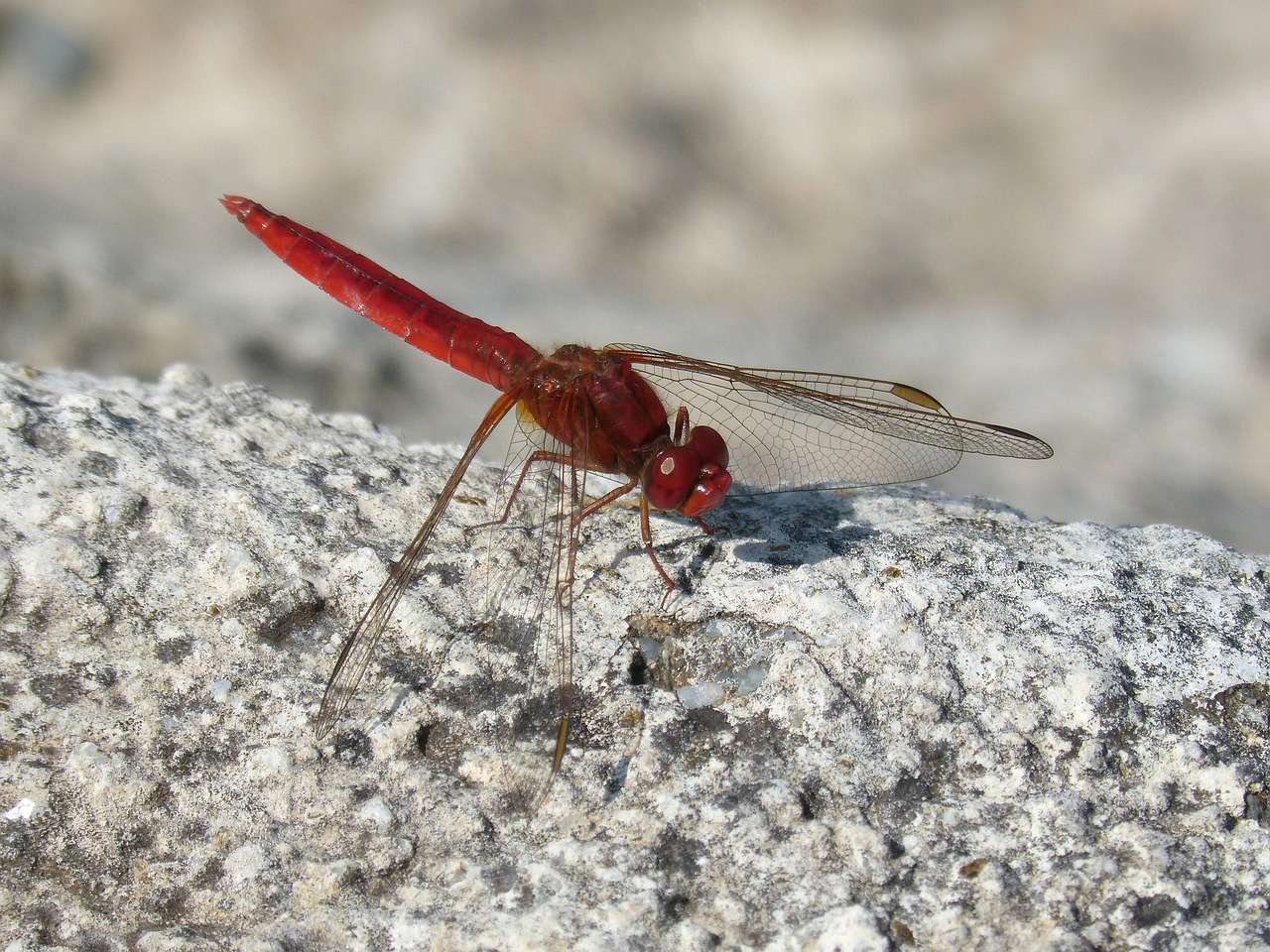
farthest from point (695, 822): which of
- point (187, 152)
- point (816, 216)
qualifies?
point (187, 152)

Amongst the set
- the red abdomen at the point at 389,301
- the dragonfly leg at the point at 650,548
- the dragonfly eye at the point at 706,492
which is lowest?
the dragonfly leg at the point at 650,548

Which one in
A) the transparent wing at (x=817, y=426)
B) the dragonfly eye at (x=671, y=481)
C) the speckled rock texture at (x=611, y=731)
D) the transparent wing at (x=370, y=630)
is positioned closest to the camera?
the speckled rock texture at (x=611, y=731)

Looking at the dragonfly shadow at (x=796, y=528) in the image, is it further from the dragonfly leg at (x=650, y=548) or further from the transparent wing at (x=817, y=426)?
the dragonfly leg at (x=650, y=548)

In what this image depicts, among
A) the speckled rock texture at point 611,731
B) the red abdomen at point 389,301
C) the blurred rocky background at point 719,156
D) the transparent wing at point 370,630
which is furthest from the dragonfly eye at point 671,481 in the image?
the blurred rocky background at point 719,156

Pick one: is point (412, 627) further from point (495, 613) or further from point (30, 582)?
point (30, 582)

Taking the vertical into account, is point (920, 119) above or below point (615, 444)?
above

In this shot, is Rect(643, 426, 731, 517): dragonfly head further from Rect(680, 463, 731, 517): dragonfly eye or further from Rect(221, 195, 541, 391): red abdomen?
Rect(221, 195, 541, 391): red abdomen

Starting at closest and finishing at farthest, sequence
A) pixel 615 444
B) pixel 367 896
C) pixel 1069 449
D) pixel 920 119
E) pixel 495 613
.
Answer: pixel 367 896, pixel 495 613, pixel 615 444, pixel 1069 449, pixel 920 119
